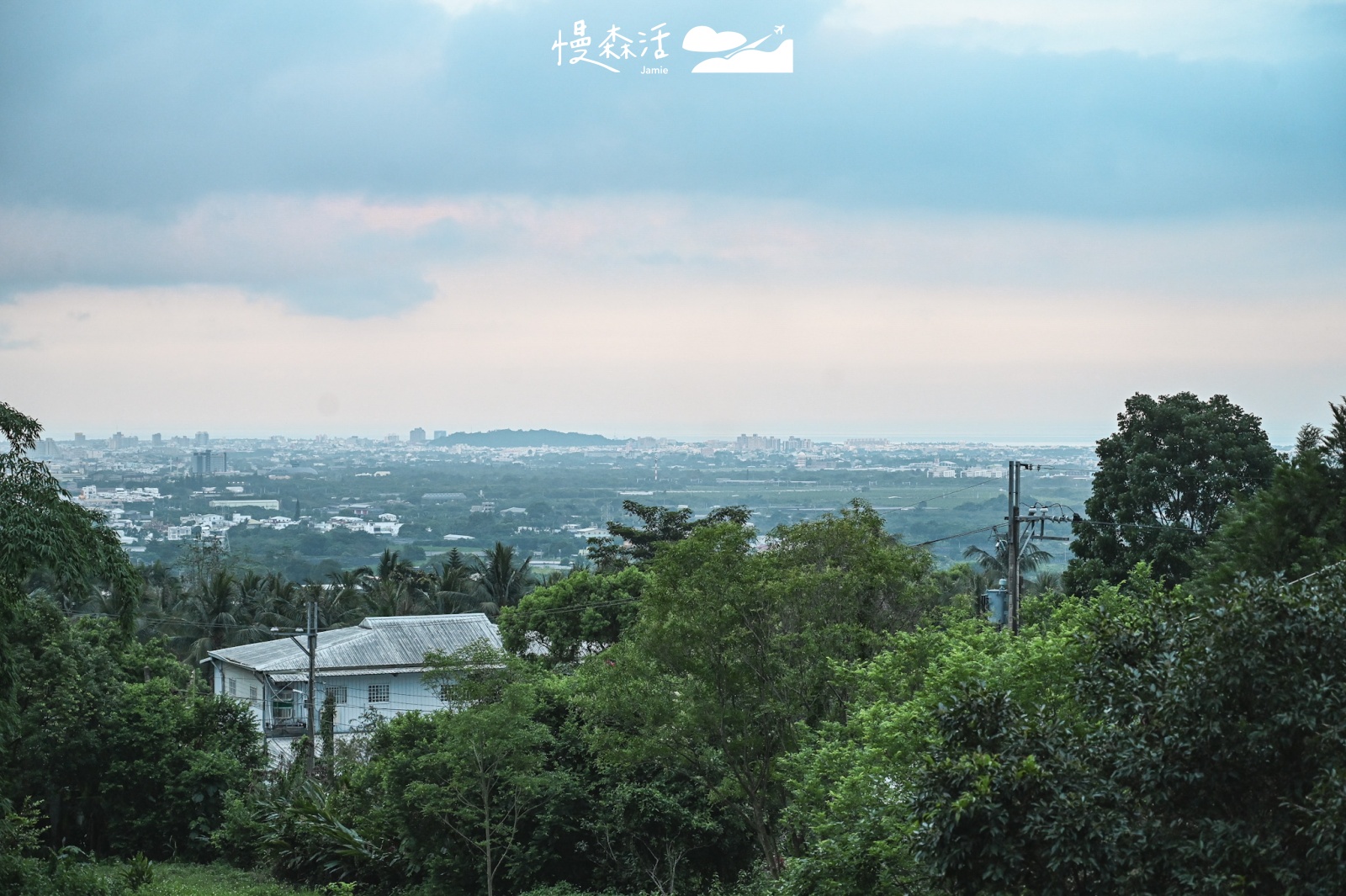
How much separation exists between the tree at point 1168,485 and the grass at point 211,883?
18398 mm

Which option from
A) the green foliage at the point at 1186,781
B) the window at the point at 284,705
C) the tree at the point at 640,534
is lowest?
the window at the point at 284,705

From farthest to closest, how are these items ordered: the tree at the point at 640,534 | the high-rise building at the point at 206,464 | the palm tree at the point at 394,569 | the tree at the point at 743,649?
the high-rise building at the point at 206,464 < the palm tree at the point at 394,569 < the tree at the point at 640,534 < the tree at the point at 743,649

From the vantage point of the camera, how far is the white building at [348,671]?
33375mm

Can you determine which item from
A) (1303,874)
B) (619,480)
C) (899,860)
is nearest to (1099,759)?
(1303,874)

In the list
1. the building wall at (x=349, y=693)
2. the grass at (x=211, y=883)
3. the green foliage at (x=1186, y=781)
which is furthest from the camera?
the building wall at (x=349, y=693)

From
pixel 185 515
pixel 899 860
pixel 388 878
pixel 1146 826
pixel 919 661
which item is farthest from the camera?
pixel 185 515

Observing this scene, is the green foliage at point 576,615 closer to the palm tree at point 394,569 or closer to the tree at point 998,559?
the palm tree at point 394,569

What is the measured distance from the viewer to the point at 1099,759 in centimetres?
681

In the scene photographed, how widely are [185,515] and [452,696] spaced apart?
417 ft

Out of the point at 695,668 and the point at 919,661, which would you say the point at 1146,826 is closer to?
the point at 919,661

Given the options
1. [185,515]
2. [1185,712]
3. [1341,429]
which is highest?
[1341,429]

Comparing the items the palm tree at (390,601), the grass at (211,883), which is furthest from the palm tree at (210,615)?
the grass at (211,883)

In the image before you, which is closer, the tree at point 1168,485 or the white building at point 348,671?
the tree at point 1168,485

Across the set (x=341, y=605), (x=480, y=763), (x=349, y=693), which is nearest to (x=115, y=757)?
(x=480, y=763)
